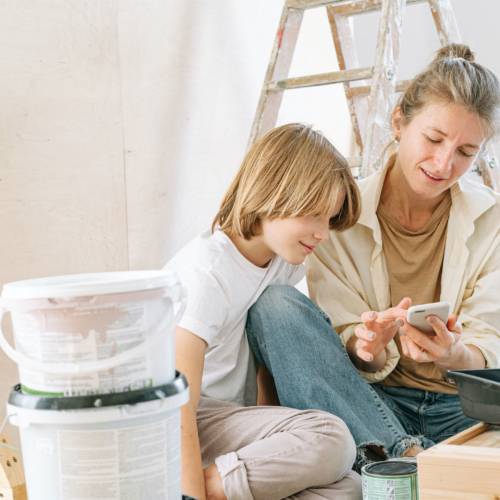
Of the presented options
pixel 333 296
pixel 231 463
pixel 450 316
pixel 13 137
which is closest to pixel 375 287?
pixel 333 296

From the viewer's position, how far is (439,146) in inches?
54.9

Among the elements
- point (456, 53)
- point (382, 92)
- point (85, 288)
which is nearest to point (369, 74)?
point (382, 92)

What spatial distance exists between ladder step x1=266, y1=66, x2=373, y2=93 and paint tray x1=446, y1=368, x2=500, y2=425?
122 centimetres

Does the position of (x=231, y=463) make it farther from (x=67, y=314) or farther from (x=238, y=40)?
(x=238, y=40)

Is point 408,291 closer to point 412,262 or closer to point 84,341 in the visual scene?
point 412,262

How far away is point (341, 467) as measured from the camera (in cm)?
112

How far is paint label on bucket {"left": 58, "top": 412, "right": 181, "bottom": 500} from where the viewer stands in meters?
0.67

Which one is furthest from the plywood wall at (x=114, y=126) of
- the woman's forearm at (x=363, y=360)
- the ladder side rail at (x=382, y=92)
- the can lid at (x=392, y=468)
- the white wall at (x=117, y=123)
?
the can lid at (x=392, y=468)

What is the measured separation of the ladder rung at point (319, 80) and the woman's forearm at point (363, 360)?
93cm

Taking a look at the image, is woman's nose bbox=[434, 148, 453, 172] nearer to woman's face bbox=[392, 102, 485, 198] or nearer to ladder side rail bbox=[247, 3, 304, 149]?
woman's face bbox=[392, 102, 485, 198]

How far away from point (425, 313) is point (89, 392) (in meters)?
0.71

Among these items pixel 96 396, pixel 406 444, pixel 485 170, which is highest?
pixel 485 170

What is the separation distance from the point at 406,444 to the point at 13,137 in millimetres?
1142

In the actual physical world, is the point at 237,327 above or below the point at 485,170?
below
